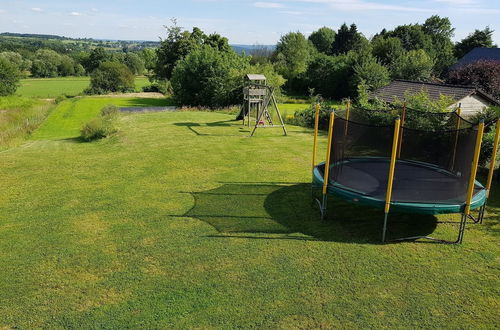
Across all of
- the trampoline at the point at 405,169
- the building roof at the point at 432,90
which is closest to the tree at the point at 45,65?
the building roof at the point at 432,90

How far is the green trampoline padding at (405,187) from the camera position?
621 centimetres

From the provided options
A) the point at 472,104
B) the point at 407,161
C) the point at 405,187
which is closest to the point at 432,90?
the point at 472,104

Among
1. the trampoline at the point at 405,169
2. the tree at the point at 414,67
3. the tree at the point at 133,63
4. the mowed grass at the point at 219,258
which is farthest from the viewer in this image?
the tree at the point at 133,63

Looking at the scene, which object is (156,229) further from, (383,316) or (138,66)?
(138,66)

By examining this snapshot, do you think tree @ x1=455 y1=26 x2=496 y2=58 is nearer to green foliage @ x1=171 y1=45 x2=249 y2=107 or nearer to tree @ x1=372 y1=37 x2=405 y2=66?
tree @ x1=372 y1=37 x2=405 y2=66

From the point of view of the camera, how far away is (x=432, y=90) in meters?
16.9

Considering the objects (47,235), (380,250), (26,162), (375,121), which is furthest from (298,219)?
(26,162)

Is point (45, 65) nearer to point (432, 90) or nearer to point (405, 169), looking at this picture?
point (432, 90)

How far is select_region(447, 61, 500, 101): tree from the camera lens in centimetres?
2166

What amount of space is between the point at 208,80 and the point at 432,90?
1553 cm

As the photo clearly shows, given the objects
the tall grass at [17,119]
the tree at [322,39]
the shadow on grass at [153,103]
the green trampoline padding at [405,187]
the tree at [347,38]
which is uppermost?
the tree at [322,39]

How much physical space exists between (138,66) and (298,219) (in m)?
99.5

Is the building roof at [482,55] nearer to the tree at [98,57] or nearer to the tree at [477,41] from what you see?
the tree at [477,41]

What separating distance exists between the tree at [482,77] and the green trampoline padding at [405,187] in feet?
56.2
